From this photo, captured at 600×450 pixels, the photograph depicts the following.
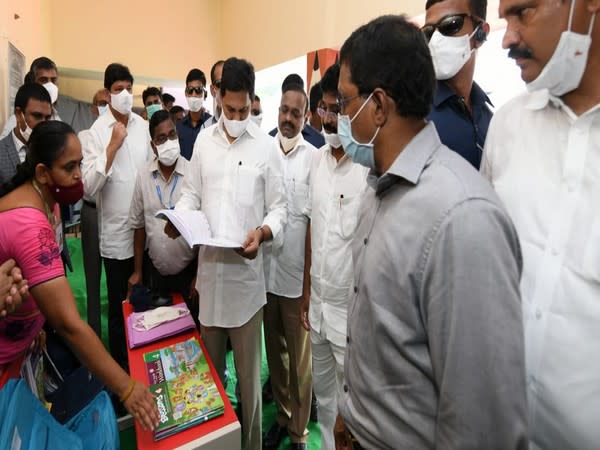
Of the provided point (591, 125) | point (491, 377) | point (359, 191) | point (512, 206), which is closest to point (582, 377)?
point (491, 377)

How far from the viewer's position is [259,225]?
1.66 meters

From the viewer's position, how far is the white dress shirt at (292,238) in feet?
6.40

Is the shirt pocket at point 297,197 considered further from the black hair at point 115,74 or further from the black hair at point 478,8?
the black hair at point 115,74

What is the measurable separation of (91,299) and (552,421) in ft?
8.61

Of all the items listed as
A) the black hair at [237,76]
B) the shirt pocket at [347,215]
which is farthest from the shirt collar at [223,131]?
the shirt pocket at [347,215]

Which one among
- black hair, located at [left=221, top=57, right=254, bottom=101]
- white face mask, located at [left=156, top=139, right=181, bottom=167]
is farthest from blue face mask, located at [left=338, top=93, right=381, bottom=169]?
white face mask, located at [left=156, top=139, right=181, bottom=167]

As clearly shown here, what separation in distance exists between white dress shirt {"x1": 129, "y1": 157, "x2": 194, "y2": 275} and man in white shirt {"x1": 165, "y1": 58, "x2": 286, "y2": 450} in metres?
0.39

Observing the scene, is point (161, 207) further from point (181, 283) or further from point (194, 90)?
point (194, 90)

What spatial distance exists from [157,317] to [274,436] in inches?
37.3

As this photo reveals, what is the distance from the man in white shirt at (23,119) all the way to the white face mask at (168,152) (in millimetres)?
982

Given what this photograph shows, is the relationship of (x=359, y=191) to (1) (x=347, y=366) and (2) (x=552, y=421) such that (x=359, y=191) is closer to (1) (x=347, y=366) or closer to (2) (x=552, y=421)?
(1) (x=347, y=366)

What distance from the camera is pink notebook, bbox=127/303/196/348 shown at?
148 centimetres

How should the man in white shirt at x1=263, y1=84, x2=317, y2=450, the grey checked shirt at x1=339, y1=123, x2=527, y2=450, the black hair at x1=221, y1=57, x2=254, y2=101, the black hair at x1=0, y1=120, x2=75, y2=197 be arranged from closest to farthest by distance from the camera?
the grey checked shirt at x1=339, y1=123, x2=527, y2=450 < the black hair at x1=0, y1=120, x2=75, y2=197 < the black hair at x1=221, y1=57, x2=254, y2=101 < the man in white shirt at x1=263, y1=84, x2=317, y2=450

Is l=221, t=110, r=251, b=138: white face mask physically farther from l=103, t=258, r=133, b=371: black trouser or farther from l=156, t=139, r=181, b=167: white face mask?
l=103, t=258, r=133, b=371: black trouser
